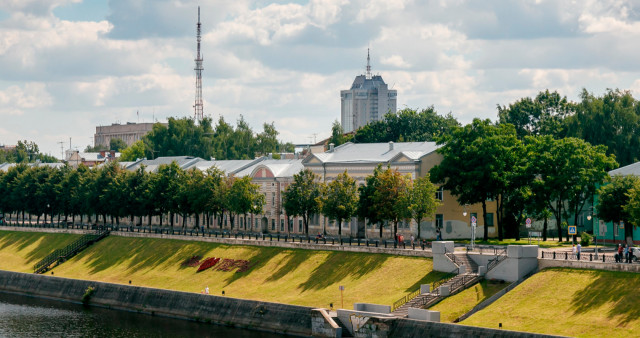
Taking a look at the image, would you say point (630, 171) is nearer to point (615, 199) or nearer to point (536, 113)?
point (615, 199)

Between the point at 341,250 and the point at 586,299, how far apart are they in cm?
2823

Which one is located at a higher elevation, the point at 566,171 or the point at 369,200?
the point at 566,171

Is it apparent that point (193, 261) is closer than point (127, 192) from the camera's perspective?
Yes

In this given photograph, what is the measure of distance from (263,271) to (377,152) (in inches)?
1162

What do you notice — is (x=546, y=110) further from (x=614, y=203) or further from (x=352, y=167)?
(x=614, y=203)

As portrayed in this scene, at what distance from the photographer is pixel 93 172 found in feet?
468

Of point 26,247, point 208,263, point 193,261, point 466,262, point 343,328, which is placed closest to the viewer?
point 343,328

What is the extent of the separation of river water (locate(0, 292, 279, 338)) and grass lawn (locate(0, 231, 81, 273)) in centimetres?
2356

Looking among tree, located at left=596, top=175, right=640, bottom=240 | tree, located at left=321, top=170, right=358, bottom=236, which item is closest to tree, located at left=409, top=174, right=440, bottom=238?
tree, located at left=321, top=170, right=358, bottom=236

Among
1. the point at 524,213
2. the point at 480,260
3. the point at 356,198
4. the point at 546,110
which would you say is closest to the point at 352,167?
the point at 356,198

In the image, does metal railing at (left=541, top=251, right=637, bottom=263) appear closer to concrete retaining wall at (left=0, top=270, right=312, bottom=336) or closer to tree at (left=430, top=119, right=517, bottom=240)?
concrete retaining wall at (left=0, top=270, right=312, bottom=336)

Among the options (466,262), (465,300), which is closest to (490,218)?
(466,262)

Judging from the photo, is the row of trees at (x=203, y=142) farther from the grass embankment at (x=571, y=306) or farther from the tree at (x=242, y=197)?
the grass embankment at (x=571, y=306)

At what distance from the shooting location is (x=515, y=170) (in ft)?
310
